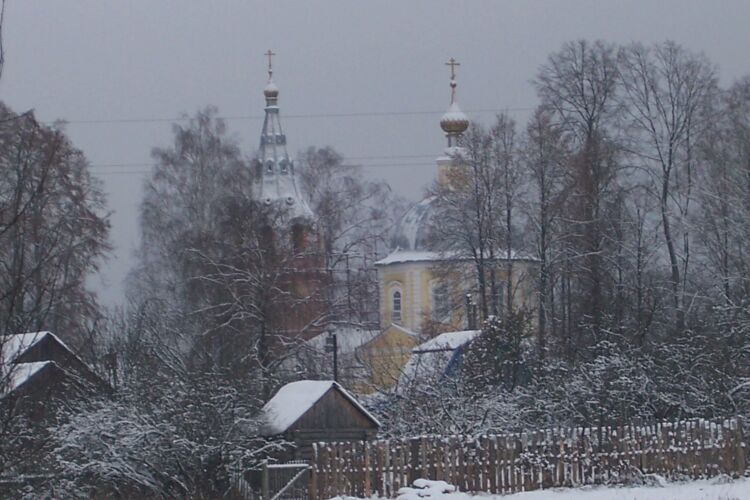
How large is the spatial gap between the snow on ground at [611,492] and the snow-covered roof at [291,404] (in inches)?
133

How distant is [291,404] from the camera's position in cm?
2814

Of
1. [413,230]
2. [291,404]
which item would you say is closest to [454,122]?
[413,230]

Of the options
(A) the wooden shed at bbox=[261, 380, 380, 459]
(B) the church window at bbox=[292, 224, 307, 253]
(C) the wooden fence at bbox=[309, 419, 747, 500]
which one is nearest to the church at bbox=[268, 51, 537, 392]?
(B) the church window at bbox=[292, 224, 307, 253]

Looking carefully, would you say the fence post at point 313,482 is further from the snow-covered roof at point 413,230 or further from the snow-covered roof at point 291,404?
the snow-covered roof at point 413,230

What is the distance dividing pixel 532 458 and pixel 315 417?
4431 millimetres

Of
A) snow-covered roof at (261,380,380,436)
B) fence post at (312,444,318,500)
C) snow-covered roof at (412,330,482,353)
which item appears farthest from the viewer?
snow-covered roof at (412,330,482,353)

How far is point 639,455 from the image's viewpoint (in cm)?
2612

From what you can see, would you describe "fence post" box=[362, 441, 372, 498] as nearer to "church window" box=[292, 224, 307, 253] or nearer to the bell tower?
the bell tower

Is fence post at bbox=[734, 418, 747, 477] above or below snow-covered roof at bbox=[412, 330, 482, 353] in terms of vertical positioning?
below

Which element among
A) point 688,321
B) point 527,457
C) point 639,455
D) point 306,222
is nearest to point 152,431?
point 527,457

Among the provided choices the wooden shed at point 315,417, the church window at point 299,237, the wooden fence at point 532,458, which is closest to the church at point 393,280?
the church window at point 299,237

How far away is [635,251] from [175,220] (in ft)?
57.0

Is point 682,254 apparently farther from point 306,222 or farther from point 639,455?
point 639,455

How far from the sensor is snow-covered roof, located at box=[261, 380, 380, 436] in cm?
2690
